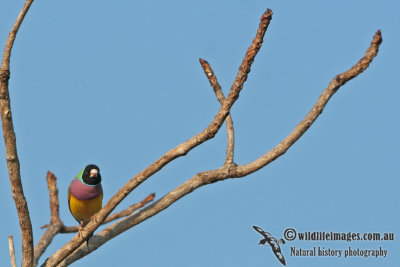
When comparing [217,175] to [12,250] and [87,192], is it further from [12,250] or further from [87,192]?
[87,192]

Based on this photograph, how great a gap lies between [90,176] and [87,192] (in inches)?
11.3

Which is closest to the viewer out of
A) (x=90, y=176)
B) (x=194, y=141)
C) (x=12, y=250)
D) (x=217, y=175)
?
(x=194, y=141)

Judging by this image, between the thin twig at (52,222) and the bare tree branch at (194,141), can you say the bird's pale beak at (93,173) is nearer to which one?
the bare tree branch at (194,141)

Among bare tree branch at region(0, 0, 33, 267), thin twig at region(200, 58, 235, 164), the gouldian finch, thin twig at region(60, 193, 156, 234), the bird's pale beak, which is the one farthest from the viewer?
thin twig at region(60, 193, 156, 234)

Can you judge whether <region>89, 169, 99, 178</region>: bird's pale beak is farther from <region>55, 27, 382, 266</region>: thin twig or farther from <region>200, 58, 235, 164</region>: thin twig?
<region>200, 58, 235, 164</region>: thin twig

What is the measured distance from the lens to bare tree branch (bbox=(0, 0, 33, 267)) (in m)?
6.18

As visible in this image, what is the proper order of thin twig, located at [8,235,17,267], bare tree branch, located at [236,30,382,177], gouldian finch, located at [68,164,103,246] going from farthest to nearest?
gouldian finch, located at [68,164,103,246]
thin twig, located at [8,235,17,267]
bare tree branch, located at [236,30,382,177]

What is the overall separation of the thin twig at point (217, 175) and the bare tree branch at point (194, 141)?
49cm

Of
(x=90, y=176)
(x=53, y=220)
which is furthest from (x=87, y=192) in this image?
(x=53, y=220)

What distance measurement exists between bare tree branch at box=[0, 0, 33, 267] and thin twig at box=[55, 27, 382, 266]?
92 centimetres

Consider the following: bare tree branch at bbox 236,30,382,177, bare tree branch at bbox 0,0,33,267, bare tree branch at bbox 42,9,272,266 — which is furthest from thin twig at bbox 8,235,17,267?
bare tree branch at bbox 236,30,382,177

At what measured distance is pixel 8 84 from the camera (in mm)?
6242

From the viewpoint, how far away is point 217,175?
6.59 m

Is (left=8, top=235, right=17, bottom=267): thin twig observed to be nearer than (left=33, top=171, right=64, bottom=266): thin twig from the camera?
Yes
